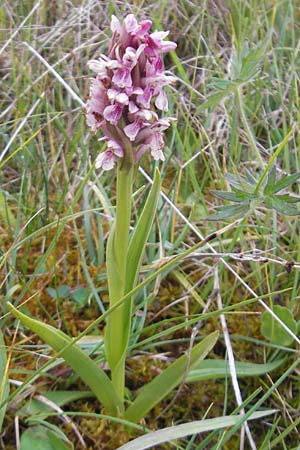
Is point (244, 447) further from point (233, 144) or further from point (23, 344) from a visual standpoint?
point (233, 144)

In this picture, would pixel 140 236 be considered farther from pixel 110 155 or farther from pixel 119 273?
pixel 110 155

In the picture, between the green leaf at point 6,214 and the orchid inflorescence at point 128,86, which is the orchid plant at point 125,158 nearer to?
the orchid inflorescence at point 128,86

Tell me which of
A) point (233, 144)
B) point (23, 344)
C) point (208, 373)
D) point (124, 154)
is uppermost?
point (124, 154)

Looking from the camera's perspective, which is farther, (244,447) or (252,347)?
(252,347)

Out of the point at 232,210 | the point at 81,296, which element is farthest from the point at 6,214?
the point at 232,210

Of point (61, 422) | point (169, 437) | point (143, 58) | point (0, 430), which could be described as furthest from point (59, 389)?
point (143, 58)

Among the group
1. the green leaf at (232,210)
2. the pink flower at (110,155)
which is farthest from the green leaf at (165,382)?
the pink flower at (110,155)
